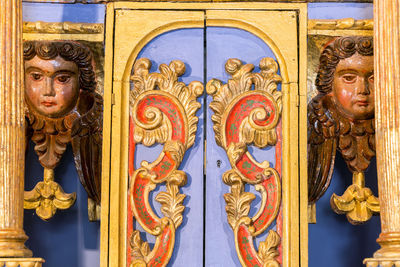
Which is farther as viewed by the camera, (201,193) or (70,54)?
(70,54)

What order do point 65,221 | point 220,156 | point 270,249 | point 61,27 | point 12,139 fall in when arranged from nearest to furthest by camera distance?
point 12,139
point 270,249
point 220,156
point 61,27
point 65,221

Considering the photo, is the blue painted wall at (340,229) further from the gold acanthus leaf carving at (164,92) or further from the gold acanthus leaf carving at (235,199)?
the gold acanthus leaf carving at (164,92)

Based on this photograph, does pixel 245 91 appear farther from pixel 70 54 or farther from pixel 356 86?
pixel 70 54

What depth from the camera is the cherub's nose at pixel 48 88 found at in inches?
169

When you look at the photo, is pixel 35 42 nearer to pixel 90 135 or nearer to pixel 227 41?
pixel 90 135

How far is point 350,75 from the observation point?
435cm

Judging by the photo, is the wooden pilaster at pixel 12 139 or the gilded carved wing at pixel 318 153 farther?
the gilded carved wing at pixel 318 153

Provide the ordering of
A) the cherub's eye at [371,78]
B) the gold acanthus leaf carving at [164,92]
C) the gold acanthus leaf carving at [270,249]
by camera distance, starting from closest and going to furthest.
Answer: the gold acanthus leaf carving at [270,249], the gold acanthus leaf carving at [164,92], the cherub's eye at [371,78]

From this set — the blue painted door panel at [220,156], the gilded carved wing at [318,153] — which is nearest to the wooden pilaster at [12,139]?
the blue painted door panel at [220,156]

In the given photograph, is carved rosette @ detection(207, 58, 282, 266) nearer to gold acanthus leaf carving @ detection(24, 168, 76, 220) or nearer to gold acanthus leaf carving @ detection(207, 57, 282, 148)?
gold acanthus leaf carving @ detection(207, 57, 282, 148)

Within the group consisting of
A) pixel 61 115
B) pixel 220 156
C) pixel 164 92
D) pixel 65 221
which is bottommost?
pixel 65 221

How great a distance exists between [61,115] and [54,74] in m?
0.22

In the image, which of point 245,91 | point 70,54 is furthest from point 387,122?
point 70,54

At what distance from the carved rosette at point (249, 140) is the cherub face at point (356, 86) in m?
0.35
